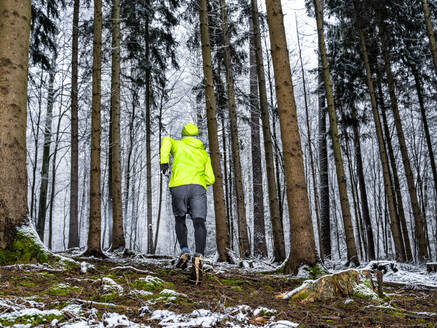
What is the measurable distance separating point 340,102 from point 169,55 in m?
7.12

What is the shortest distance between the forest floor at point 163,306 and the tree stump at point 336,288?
104 mm

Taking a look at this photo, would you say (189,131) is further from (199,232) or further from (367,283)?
(367,283)

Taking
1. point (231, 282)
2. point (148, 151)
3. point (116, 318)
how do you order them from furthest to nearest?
point (148, 151) < point (231, 282) < point (116, 318)

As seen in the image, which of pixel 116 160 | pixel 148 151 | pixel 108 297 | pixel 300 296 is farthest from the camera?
pixel 148 151

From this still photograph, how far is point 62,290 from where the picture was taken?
108 inches

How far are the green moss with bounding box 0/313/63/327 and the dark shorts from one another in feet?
8.96

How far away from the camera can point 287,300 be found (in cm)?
327

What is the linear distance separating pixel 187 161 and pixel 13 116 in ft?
7.18

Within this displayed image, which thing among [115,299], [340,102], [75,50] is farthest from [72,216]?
[340,102]

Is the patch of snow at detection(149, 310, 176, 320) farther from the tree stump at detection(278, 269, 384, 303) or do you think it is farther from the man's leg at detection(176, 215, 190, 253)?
the man's leg at detection(176, 215, 190, 253)

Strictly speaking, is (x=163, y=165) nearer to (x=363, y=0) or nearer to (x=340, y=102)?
(x=363, y=0)

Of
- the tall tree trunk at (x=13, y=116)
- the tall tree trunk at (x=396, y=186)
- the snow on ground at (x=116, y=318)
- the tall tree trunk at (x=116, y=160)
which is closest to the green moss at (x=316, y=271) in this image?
the snow on ground at (x=116, y=318)

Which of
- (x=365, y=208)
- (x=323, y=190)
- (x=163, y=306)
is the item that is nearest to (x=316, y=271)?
(x=163, y=306)

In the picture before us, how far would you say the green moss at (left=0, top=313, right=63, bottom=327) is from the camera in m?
1.89
